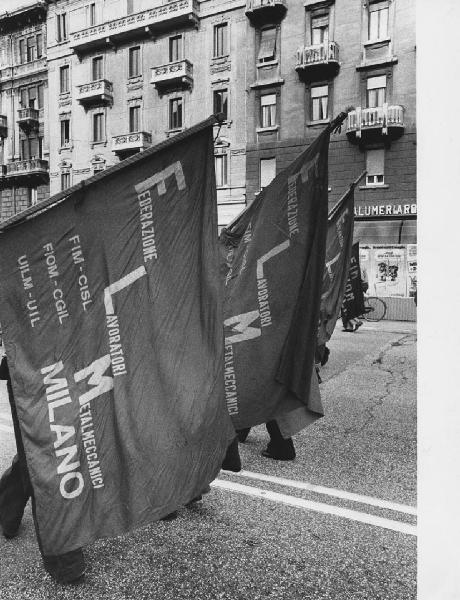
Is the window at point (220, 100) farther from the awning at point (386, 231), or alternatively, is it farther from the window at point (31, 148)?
the window at point (31, 148)

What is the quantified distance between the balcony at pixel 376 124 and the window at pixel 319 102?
1495mm

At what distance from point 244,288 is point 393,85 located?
20.7 metres

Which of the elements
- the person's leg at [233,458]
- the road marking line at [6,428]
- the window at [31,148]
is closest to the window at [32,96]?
the window at [31,148]

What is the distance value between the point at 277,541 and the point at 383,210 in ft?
66.7

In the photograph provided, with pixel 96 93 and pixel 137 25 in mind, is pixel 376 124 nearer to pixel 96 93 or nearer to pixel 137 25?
pixel 137 25

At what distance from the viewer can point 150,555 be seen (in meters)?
3.31

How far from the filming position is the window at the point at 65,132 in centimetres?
3162

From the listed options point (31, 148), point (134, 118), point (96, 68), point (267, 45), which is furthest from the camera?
point (31, 148)

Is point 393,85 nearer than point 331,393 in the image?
No

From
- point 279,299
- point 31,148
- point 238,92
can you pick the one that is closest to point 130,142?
point 238,92

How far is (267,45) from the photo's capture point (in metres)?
24.7

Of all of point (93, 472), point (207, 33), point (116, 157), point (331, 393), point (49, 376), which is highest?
point (207, 33)
